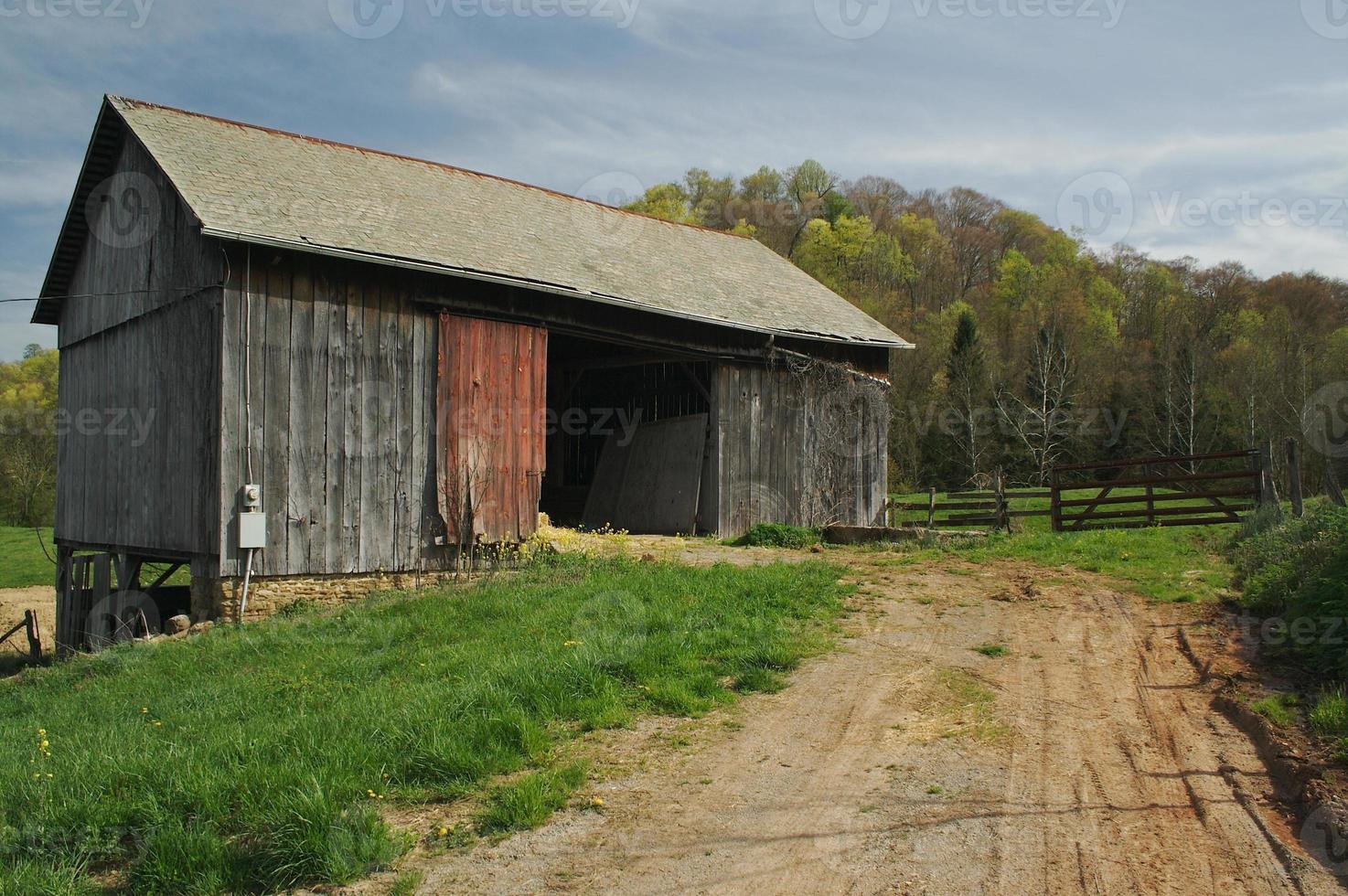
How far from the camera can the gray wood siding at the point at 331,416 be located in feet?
36.5

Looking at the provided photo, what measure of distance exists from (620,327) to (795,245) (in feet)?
110

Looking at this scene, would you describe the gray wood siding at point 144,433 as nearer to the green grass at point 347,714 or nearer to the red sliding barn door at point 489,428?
the green grass at point 347,714

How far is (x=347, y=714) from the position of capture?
20.6 ft

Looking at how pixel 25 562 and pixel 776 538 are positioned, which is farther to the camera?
pixel 25 562

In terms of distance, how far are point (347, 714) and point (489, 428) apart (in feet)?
23.1

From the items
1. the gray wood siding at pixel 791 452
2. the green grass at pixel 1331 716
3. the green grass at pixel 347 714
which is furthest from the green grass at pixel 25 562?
the green grass at pixel 1331 716

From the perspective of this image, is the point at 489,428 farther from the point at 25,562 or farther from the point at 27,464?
the point at 27,464

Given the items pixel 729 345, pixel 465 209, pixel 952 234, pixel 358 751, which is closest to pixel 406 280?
pixel 465 209

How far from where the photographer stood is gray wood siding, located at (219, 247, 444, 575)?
1113cm

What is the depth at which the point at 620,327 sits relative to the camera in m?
14.8

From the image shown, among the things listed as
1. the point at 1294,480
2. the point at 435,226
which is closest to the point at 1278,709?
the point at 1294,480

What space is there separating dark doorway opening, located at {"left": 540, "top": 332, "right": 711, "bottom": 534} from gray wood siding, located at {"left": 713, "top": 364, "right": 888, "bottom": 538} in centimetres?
49

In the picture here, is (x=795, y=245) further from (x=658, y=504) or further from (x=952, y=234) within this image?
(x=658, y=504)

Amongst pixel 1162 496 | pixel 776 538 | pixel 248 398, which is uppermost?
pixel 248 398
